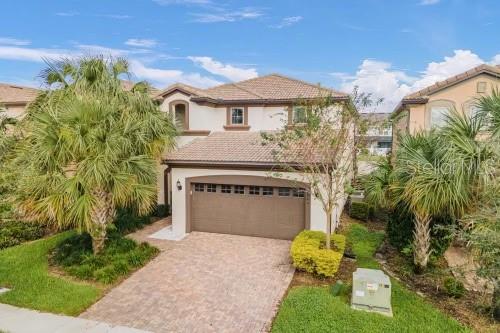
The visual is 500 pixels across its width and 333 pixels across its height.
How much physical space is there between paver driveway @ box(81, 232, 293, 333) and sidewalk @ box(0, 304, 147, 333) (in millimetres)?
319

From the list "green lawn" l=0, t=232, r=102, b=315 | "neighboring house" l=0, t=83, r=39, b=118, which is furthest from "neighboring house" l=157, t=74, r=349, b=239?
"neighboring house" l=0, t=83, r=39, b=118

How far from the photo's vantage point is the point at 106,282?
Result: 401 inches

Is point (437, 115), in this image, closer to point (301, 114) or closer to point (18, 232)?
point (301, 114)

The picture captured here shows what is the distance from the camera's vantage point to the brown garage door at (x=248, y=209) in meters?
14.3

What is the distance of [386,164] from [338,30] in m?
12.6

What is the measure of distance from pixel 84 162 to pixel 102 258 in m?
3.49

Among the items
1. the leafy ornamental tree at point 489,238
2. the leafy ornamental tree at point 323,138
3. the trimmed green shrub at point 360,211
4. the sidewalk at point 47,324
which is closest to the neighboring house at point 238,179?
the leafy ornamental tree at point 323,138

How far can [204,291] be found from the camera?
973 centimetres

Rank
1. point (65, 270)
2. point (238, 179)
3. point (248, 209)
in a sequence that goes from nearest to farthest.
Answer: point (65, 270) < point (238, 179) < point (248, 209)

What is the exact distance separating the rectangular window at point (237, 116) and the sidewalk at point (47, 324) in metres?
13.5

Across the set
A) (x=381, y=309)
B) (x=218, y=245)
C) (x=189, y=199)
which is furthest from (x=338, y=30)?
(x=381, y=309)

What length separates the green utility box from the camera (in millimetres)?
8258

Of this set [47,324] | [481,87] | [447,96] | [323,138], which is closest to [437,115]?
[447,96]

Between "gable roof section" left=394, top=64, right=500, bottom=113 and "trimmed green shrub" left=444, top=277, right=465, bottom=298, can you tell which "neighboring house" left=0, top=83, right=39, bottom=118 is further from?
"trimmed green shrub" left=444, top=277, right=465, bottom=298
